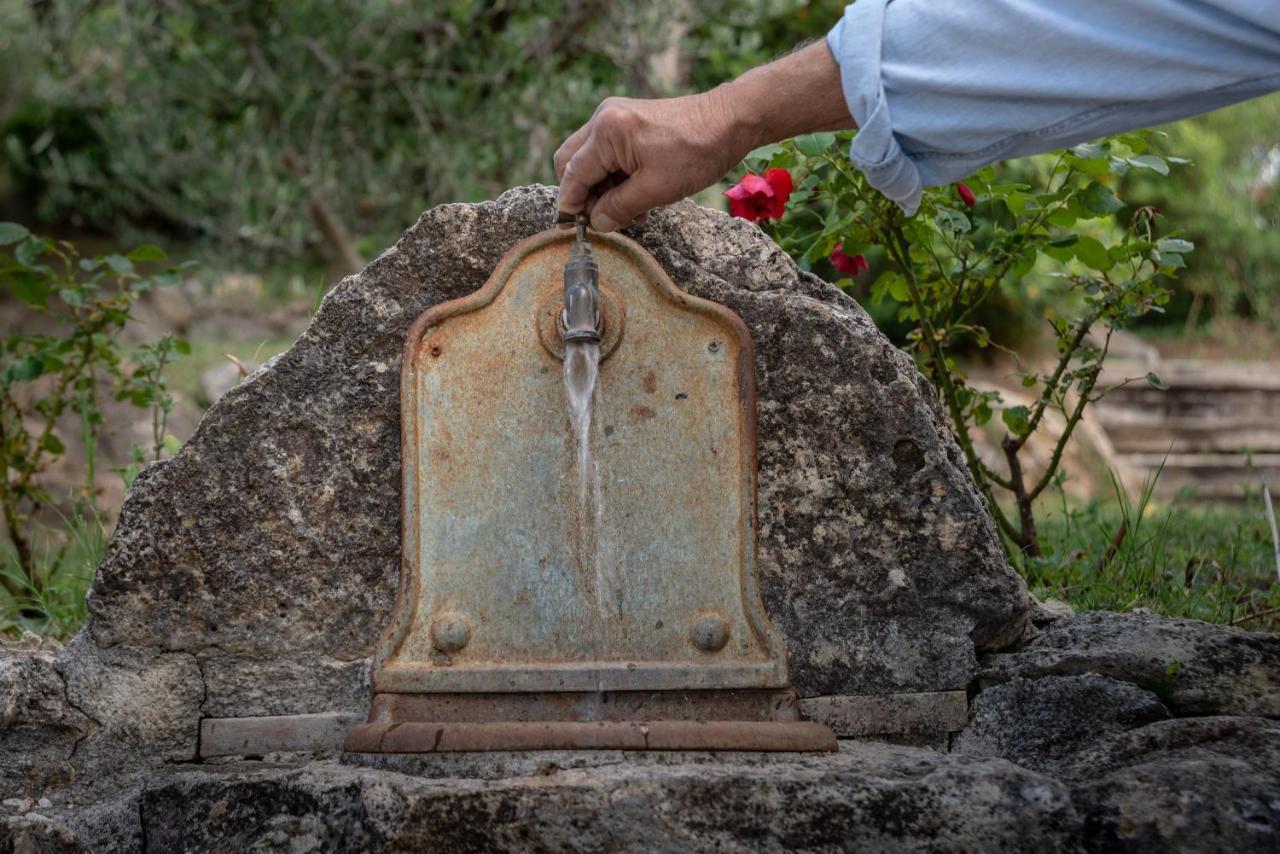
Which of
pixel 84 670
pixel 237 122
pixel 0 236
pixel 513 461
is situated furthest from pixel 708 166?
pixel 237 122

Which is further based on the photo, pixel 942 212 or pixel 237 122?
pixel 237 122

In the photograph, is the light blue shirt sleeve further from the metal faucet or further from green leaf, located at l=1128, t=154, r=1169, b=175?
green leaf, located at l=1128, t=154, r=1169, b=175

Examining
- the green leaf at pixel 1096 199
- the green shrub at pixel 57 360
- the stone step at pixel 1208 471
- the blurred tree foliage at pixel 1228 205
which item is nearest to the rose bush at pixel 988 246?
the green leaf at pixel 1096 199

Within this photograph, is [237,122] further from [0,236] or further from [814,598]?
[814,598]

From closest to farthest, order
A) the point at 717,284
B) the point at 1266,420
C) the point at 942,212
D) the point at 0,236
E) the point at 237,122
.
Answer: the point at 717,284 → the point at 942,212 → the point at 0,236 → the point at 237,122 → the point at 1266,420

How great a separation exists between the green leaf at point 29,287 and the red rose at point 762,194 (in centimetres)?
164

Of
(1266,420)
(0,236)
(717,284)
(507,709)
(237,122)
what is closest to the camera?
(507,709)

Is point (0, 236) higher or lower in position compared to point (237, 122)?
lower

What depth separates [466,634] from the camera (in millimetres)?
1719

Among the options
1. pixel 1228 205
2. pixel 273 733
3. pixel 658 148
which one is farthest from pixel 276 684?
pixel 1228 205

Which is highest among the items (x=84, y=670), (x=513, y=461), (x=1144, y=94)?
(x=1144, y=94)

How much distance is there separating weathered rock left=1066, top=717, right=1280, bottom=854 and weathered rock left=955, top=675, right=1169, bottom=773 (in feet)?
0.31

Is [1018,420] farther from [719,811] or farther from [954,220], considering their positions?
[719,811]

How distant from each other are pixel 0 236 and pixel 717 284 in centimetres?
173
